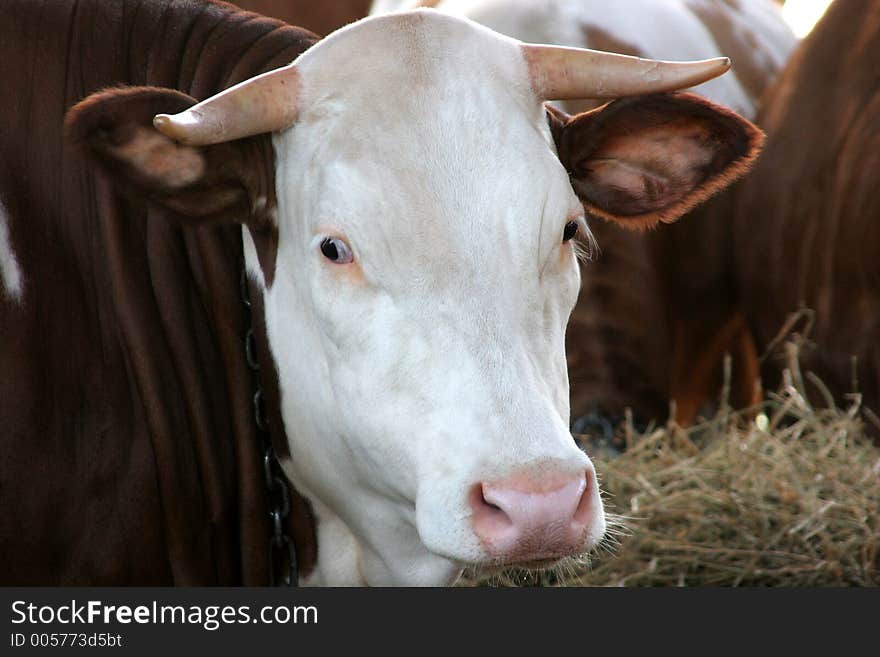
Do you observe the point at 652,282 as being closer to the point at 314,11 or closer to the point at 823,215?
the point at 823,215

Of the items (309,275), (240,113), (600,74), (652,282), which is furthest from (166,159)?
(652,282)

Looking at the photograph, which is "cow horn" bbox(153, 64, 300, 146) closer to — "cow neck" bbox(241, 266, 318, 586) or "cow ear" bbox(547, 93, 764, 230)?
"cow neck" bbox(241, 266, 318, 586)

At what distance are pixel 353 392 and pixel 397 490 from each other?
8.8 inches

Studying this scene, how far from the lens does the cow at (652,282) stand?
5586 mm

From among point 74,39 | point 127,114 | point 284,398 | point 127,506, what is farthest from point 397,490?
point 74,39

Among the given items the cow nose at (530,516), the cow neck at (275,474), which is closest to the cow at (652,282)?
the cow neck at (275,474)

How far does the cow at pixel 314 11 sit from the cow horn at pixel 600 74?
18.1ft

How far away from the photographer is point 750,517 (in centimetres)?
426

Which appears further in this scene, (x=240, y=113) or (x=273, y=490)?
(x=273, y=490)

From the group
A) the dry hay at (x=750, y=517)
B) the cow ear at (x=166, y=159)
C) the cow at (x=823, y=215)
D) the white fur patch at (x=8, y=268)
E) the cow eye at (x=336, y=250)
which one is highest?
the cow ear at (x=166, y=159)

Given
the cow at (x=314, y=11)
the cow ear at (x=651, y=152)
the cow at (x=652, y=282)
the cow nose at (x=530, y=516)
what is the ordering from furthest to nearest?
the cow at (x=314, y=11) → the cow at (x=652, y=282) → the cow ear at (x=651, y=152) → the cow nose at (x=530, y=516)

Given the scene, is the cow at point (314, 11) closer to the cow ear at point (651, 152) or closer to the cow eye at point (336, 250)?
the cow ear at point (651, 152)

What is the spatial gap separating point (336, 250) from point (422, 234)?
194 millimetres

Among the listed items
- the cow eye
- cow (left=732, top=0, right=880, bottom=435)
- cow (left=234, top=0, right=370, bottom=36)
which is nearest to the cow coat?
the cow eye
